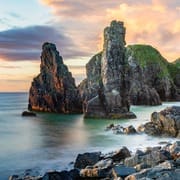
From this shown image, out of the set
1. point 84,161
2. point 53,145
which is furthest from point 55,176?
point 53,145

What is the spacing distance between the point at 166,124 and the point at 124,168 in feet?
89.4

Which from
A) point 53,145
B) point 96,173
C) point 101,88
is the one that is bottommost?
point 53,145

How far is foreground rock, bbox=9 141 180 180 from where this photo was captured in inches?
950

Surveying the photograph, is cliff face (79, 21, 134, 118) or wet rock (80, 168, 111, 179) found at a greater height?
cliff face (79, 21, 134, 118)

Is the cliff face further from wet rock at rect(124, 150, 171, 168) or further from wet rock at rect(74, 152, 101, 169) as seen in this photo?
wet rock at rect(124, 150, 171, 168)

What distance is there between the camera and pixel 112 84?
9450 centimetres

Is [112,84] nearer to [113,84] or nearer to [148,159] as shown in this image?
[113,84]

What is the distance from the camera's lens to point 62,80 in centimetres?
11081

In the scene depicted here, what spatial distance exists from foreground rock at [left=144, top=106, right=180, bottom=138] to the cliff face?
27152 mm

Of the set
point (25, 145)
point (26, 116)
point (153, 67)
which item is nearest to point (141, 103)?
point (26, 116)

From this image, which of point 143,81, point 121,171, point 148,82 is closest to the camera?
point 121,171

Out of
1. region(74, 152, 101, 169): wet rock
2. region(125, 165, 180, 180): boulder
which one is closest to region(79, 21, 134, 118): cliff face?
region(74, 152, 101, 169): wet rock

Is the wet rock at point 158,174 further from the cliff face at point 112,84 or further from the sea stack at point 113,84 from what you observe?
the cliff face at point 112,84

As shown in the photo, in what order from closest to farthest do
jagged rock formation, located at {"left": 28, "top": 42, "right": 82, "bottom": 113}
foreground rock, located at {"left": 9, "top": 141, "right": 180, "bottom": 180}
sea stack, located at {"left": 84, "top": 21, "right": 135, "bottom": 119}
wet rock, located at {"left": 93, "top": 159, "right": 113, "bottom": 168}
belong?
foreground rock, located at {"left": 9, "top": 141, "right": 180, "bottom": 180} → wet rock, located at {"left": 93, "top": 159, "right": 113, "bottom": 168} → sea stack, located at {"left": 84, "top": 21, "right": 135, "bottom": 119} → jagged rock formation, located at {"left": 28, "top": 42, "right": 82, "bottom": 113}
